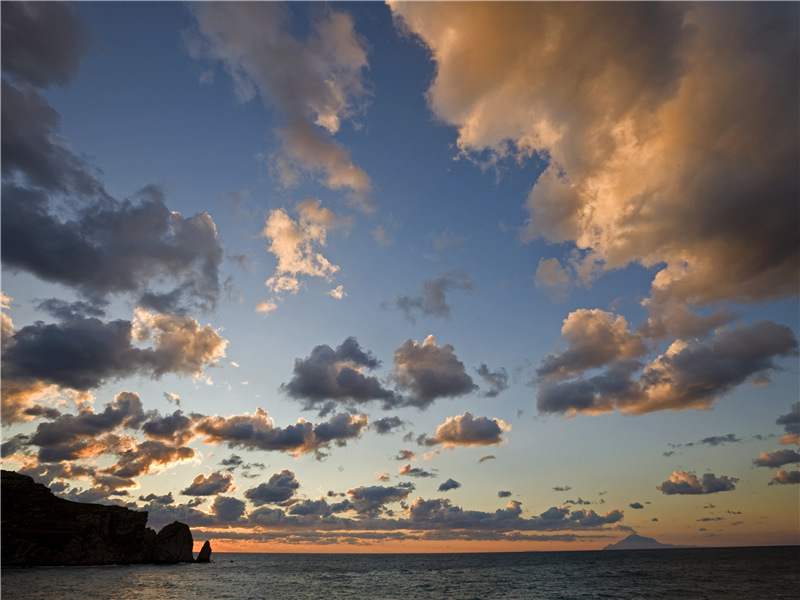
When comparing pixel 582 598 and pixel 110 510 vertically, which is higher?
pixel 110 510

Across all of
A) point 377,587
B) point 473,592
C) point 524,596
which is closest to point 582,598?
point 524,596

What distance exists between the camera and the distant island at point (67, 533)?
13612 centimetres

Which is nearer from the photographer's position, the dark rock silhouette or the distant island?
the distant island

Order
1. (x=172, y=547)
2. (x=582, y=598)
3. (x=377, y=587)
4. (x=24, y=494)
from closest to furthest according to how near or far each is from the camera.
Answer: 1. (x=582, y=598)
2. (x=377, y=587)
3. (x=24, y=494)
4. (x=172, y=547)

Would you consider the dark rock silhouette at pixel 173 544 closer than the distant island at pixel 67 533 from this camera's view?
No

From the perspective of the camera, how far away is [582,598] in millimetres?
83250

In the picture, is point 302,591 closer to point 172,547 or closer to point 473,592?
point 473,592

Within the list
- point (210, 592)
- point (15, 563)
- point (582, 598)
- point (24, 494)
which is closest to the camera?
point (582, 598)

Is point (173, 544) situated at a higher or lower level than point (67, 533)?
lower

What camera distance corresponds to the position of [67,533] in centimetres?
14538

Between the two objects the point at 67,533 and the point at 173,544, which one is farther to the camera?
the point at 173,544

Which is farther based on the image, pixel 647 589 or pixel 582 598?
pixel 647 589

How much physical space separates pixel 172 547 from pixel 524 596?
153 m

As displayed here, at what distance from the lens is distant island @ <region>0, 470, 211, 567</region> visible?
447ft
